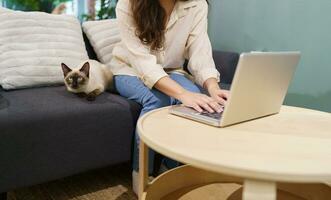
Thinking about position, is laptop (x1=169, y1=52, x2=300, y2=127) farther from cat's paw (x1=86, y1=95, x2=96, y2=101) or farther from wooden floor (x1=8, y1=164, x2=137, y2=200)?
wooden floor (x1=8, y1=164, x2=137, y2=200)

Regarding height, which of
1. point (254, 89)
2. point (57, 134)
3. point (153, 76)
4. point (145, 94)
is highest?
point (254, 89)

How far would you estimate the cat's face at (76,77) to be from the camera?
56.2 inches

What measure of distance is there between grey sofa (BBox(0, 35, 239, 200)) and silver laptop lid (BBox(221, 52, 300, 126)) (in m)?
0.60

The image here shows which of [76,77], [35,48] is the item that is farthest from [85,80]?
[35,48]

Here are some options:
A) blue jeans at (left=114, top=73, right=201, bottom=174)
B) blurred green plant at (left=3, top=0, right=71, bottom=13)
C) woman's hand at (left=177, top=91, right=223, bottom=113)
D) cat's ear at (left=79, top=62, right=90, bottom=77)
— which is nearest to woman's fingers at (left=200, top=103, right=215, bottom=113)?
woman's hand at (left=177, top=91, right=223, bottom=113)

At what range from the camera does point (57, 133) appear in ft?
4.00

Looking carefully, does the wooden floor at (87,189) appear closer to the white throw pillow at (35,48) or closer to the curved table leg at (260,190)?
the white throw pillow at (35,48)

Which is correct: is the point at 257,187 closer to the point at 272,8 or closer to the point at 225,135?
the point at 225,135

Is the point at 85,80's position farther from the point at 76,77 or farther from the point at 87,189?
Result: the point at 87,189

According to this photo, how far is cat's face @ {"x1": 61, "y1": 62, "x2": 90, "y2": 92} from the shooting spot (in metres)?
1.43

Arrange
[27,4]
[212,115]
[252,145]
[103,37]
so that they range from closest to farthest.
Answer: [252,145]
[212,115]
[103,37]
[27,4]

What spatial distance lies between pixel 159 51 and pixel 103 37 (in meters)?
0.48

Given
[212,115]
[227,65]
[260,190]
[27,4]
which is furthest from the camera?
[27,4]

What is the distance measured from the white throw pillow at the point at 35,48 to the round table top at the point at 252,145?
745mm
